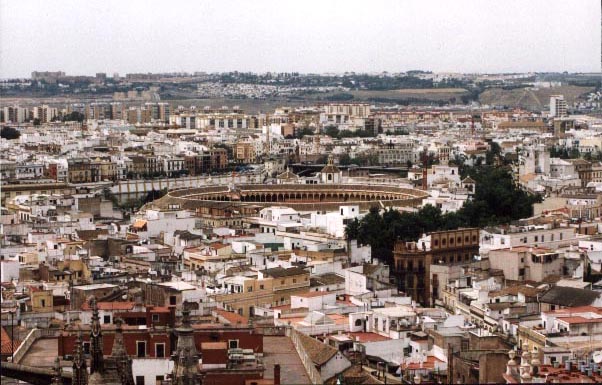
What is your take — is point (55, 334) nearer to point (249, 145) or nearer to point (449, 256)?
point (449, 256)

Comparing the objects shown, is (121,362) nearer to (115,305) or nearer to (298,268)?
(115,305)

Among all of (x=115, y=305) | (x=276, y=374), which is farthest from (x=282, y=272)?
(x=276, y=374)

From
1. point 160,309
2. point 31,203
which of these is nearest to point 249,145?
point 31,203

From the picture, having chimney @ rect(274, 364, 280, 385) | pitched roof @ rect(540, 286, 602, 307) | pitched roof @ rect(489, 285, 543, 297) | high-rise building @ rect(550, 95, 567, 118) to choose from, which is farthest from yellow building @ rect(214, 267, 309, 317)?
high-rise building @ rect(550, 95, 567, 118)

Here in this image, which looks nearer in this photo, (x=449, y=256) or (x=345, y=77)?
(x=449, y=256)

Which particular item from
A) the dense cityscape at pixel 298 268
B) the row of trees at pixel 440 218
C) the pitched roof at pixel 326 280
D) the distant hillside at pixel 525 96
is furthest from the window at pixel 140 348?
the distant hillside at pixel 525 96

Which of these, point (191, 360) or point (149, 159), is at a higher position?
point (191, 360)
